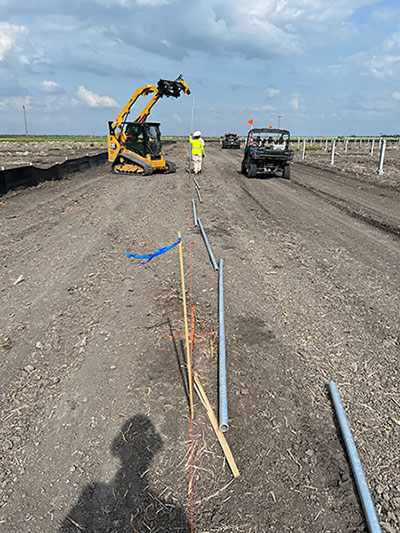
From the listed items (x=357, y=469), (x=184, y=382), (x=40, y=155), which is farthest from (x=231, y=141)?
(x=357, y=469)

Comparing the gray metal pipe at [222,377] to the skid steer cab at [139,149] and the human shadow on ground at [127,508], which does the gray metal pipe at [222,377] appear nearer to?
the human shadow on ground at [127,508]

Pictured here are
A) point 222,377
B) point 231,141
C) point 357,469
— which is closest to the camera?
point 357,469

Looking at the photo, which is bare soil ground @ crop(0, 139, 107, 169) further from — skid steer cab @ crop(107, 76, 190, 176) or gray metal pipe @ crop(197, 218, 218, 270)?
gray metal pipe @ crop(197, 218, 218, 270)

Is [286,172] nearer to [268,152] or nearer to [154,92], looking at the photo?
[268,152]

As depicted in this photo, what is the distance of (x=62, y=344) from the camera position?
166 inches

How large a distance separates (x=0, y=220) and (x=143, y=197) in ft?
15.1

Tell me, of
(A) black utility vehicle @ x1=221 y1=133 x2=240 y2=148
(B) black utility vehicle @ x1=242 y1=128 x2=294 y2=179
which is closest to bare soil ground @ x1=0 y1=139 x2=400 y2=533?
(B) black utility vehicle @ x1=242 y1=128 x2=294 y2=179

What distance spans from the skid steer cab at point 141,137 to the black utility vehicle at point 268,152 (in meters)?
4.15

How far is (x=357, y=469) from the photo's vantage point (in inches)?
101

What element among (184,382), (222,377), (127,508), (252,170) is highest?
(252,170)

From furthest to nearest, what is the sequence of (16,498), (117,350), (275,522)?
(117,350) → (16,498) → (275,522)

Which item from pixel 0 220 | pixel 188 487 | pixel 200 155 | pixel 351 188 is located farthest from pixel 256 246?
pixel 200 155

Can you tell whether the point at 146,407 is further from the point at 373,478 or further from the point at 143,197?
the point at 143,197

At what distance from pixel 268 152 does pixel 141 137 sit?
19.6 ft
